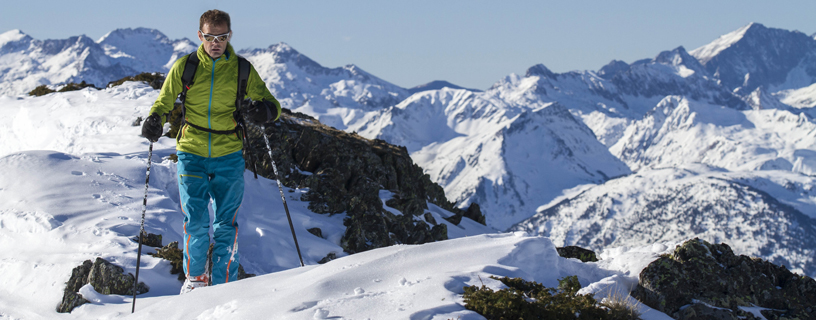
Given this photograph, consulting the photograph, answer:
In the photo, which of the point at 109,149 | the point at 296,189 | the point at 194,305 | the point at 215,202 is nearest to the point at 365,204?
the point at 296,189

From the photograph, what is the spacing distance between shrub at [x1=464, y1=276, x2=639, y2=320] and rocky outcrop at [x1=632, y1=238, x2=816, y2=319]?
3.85ft

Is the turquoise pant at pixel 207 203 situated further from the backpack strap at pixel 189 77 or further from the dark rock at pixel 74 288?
the dark rock at pixel 74 288

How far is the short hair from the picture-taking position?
7691 millimetres

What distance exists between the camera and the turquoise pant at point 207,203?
315 inches

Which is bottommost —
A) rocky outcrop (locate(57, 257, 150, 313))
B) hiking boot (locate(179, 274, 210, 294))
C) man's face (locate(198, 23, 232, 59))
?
rocky outcrop (locate(57, 257, 150, 313))

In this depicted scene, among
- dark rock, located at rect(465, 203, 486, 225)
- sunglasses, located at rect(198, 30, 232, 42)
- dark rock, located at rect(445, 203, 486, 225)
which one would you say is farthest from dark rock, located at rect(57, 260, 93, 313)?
dark rock, located at rect(465, 203, 486, 225)

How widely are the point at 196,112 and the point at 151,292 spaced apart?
347 centimetres

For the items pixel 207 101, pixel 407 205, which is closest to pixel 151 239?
pixel 207 101

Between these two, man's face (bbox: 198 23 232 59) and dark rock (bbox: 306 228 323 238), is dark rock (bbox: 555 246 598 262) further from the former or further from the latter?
dark rock (bbox: 306 228 323 238)

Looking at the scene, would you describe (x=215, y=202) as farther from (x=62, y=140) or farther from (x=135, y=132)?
(x=62, y=140)

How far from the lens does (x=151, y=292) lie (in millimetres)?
9562

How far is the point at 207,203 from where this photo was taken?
832 cm

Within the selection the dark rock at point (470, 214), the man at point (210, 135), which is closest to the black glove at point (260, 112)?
the man at point (210, 135)

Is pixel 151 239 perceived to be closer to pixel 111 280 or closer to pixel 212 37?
pixel 111 280
